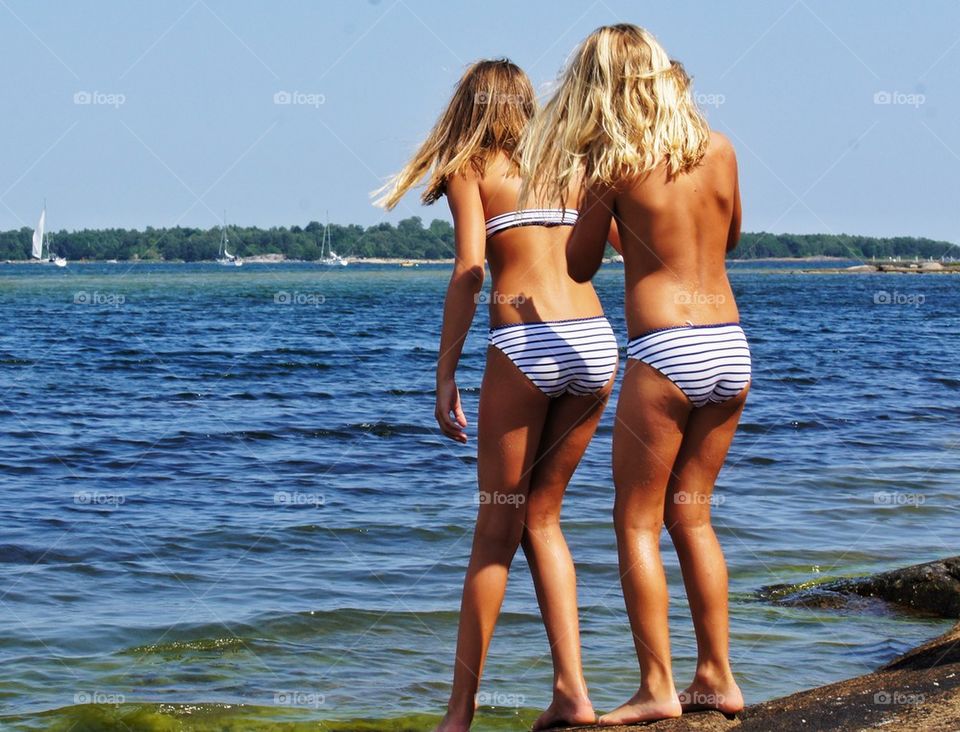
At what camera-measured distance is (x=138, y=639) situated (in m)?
6.00

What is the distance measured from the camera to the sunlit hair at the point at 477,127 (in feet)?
12.5

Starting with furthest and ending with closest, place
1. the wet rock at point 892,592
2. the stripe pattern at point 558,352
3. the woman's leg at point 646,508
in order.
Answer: the wet rock at point 892,592 < the stripe pattern at point 558,352 < the woman's leg at point 646,508

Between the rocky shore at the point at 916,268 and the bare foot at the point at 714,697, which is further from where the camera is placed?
the rocky shore at the point at 916,268

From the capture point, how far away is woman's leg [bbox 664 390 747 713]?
3.65 m

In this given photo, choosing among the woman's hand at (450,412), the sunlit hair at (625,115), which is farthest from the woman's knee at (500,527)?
the sunlit hair at (625,115)

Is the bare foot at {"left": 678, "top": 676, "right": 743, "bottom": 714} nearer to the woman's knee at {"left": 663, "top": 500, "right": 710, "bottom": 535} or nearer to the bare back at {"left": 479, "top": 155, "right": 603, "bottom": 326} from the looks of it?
the woman's knee at {"left": 663, "top": 500, "right": 710, "bottom": 535}

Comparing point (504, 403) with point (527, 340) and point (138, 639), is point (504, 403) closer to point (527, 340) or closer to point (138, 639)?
point (527, 340)

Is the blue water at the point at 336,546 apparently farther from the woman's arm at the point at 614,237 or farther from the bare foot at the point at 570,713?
the woman's arm at the point at 614,237

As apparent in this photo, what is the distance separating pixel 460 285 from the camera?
3.78m

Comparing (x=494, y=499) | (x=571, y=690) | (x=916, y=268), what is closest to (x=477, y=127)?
(x=494, y=499)

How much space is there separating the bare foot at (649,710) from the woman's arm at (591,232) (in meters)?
1.32

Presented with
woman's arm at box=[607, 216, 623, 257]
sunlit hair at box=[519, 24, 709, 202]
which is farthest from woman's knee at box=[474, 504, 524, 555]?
sunlit hair at box=[519, 24, 709, 202]

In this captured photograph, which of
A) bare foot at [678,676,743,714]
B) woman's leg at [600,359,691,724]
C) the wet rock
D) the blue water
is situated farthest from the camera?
the wet rock

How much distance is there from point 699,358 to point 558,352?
44cm
